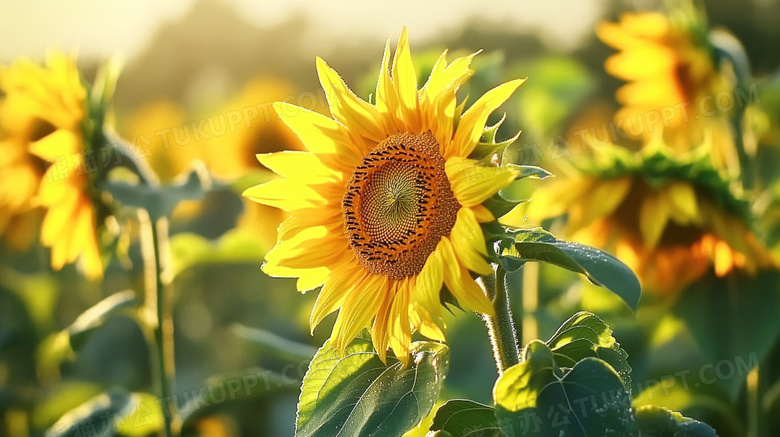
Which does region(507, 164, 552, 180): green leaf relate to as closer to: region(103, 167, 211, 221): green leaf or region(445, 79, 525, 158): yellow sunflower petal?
region(445, 79, 525, 158): yellow sunflower petal

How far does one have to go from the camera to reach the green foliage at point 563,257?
79 centimetres

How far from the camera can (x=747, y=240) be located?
1596 millimetres

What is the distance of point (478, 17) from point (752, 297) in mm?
4542

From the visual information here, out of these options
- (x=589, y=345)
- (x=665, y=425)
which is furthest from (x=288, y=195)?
(x=665, y=425)

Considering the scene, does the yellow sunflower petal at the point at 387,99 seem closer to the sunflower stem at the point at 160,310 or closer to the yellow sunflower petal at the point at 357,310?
the yellow sunflower petal at the point at 357,310

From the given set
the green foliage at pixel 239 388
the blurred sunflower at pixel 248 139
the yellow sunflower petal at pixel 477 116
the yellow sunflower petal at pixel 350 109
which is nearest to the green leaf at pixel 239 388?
the green foliage at pixel 239 388

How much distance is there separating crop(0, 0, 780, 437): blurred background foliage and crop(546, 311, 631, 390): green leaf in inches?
22.1

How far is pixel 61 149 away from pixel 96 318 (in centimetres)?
33

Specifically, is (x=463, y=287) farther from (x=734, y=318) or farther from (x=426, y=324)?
(x=734, y=318)

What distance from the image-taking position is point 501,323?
0.93 meters

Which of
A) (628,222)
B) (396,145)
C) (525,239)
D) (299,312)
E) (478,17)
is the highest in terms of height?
(478,17)

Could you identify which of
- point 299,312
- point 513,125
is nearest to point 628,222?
point 513,125

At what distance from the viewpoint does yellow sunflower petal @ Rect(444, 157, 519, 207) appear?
33.6 inches

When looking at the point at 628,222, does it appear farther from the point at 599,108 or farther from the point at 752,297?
the point at 599,108
